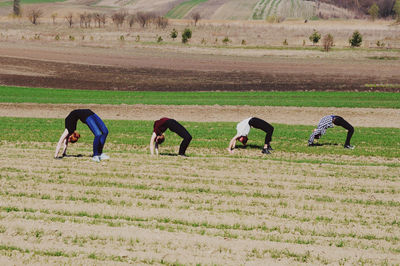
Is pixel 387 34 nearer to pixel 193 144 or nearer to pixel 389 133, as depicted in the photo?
pixel 389 133

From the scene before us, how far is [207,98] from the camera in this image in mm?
37094

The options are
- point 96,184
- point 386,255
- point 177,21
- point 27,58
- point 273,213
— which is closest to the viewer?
point 386,255

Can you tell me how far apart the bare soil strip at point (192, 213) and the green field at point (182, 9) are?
120 meters

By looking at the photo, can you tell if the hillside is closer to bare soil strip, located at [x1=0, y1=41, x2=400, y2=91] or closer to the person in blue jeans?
bare soil strip, located at [x1=0, y1=41, x2=400, y2=91]

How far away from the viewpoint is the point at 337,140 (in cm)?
2230

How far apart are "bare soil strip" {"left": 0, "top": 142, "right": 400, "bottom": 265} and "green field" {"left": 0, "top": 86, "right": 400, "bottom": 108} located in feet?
62.6

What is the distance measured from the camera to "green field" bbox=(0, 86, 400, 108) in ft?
111

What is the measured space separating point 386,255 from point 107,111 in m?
24.2

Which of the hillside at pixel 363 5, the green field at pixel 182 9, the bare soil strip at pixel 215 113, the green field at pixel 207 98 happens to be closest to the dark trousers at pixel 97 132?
the bare soil strip at pixel 215 113

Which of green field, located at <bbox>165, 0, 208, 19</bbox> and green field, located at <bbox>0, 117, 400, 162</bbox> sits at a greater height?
green field, located at <bbox>165, 0, 208, 19</bbox>

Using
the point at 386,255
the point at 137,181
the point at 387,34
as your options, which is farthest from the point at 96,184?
the point at 387,34

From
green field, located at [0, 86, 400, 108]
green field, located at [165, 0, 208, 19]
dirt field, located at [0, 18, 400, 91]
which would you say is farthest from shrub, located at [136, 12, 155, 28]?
green field, located at [0, 86, 400, 108]

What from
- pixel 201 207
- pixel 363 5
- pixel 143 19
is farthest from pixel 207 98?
pixel 363 5

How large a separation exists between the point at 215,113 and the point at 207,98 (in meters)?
6.66
